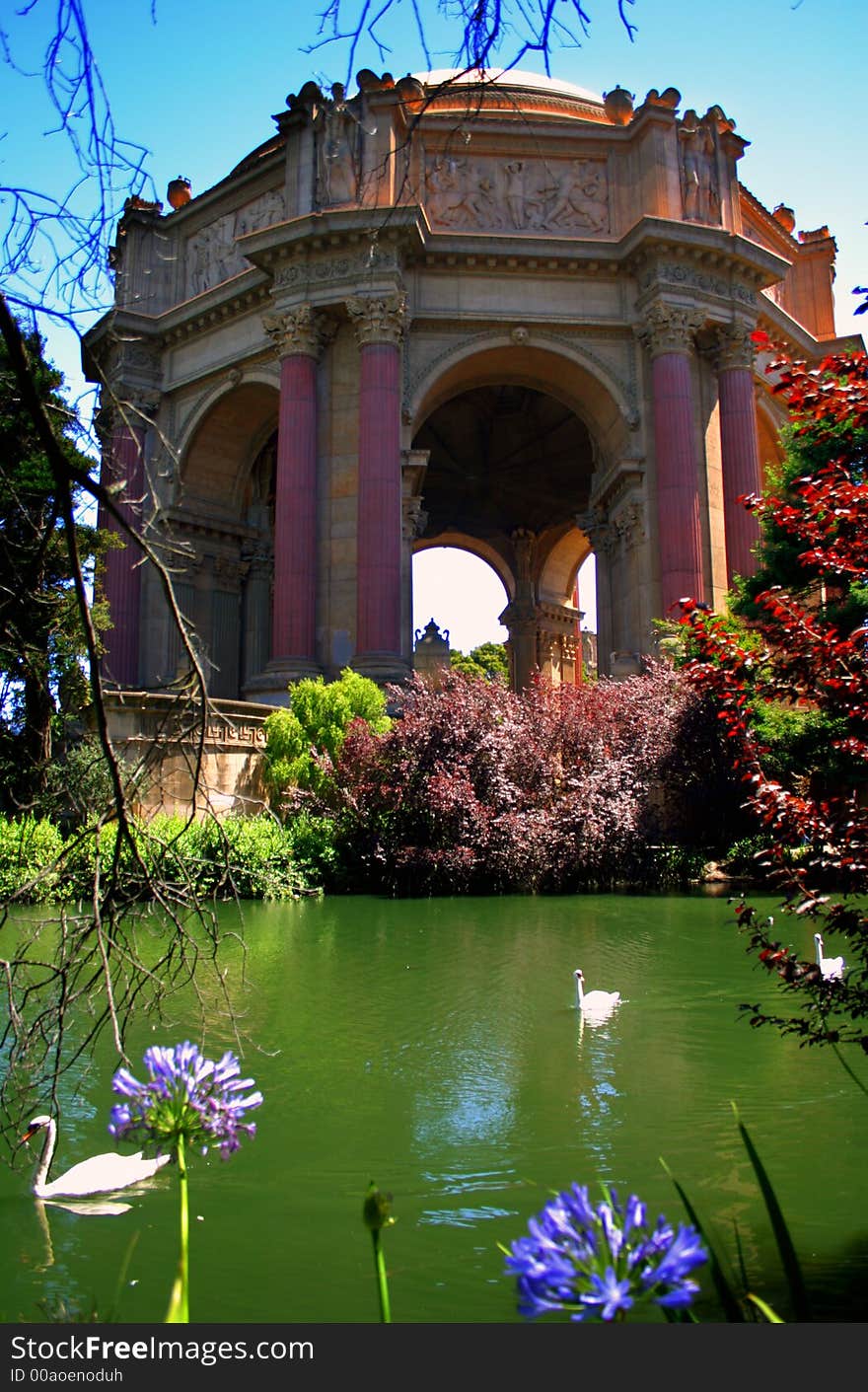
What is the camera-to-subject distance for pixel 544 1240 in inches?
47.6

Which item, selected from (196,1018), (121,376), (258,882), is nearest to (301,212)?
(121,376)

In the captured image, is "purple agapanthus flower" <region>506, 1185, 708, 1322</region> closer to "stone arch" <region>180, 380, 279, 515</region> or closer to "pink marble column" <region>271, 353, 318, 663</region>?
"pink marble column" <region>271, 353, 318, 663</region>

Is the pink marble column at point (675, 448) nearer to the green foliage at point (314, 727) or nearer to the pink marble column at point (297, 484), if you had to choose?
the pink marble column at point (297, 484)

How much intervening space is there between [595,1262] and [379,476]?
23.7 metres

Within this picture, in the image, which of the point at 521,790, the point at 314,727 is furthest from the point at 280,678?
the point at 521,790

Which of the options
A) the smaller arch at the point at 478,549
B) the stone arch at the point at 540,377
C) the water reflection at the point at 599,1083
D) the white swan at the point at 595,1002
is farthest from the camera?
the smaller arch at the point at 478,549

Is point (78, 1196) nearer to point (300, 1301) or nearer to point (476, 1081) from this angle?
point (300, 1301)

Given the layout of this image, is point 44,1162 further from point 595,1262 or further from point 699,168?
point 699,168

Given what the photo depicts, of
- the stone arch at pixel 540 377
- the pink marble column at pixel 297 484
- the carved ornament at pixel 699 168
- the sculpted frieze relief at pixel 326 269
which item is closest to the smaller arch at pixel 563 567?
the stone arch at pixel 540 377

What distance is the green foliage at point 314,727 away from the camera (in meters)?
19.6

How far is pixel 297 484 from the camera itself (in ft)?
81.9

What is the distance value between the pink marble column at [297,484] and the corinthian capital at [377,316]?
1.22m

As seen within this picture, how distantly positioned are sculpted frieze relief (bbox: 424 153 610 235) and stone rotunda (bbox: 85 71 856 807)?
0.18 ft

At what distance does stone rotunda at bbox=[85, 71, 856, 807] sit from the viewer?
24562 millimetres
